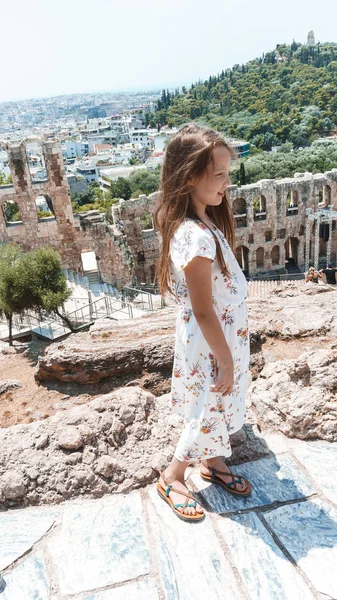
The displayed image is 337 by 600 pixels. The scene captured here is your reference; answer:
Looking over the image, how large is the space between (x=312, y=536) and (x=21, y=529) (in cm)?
152

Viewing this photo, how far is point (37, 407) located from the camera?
5.32 m

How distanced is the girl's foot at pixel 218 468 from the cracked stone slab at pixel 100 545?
445mm

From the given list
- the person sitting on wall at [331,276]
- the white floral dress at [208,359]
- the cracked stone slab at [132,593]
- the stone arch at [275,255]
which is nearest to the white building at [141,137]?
the stone arch at [275,255]

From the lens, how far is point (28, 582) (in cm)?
217

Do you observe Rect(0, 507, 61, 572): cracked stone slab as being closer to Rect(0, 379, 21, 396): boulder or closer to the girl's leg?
the girl's leg

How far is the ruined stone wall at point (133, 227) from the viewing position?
1852 cm

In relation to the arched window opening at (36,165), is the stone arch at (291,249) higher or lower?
lower

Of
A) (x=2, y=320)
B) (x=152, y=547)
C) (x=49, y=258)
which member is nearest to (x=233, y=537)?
(x=152, y=547)

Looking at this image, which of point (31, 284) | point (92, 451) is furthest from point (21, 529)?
point (31, 284)

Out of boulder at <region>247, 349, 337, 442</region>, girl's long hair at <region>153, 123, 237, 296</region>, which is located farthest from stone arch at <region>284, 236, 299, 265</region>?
girl's long hair at <region>153, 123, 237, 296</region>

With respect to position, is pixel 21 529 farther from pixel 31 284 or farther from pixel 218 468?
pixel 31 284

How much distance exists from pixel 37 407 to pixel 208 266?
3.76m

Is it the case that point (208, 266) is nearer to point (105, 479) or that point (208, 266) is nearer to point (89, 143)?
point (105, 479)

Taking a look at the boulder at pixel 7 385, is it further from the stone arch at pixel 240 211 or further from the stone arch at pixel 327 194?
the stone arch at pixel 327 194
